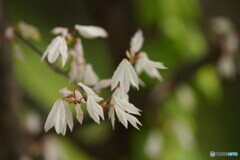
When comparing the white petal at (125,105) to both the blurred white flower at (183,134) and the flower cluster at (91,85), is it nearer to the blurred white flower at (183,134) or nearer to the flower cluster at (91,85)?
the flower cluster at (91,85)

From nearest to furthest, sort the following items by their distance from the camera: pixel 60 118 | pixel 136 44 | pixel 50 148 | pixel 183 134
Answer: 1. pixel 60 118
2. pixel 136 44
3. pixel 50 148
4. pixel 183 134

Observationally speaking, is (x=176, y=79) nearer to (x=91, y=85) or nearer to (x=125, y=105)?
(x=91, y=85)

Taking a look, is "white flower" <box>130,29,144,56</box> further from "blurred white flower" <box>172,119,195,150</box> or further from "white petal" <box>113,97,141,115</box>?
"blurred white flower" <box>172,119,195,150</box>

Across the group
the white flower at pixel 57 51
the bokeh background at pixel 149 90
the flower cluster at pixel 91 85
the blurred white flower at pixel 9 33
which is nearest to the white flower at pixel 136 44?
the flower cluster at pixel 91 85

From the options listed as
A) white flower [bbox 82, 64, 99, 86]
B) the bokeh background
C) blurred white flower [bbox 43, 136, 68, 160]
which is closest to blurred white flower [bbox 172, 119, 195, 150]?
the bokeh background

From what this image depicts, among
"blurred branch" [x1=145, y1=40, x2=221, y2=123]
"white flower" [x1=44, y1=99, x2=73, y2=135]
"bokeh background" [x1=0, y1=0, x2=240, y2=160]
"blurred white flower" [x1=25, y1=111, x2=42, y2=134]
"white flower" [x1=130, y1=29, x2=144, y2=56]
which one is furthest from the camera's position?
"blurred branch" [x1=145, y1=40, x2=221, y2=123]

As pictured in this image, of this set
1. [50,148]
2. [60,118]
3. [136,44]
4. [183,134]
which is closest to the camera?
[60,118]

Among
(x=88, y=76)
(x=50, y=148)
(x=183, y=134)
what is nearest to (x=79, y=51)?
(x=88, y=76)

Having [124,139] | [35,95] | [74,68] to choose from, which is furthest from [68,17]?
[74,68]

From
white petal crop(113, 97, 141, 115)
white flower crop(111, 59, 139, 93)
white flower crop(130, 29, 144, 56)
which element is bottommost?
white petal crop(113, 97, 141, 115)
